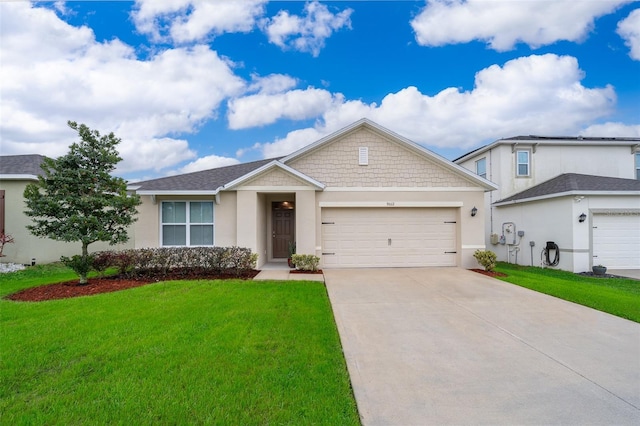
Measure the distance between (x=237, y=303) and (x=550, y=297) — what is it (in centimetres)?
725

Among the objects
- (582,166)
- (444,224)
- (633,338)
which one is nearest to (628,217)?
(582,166)

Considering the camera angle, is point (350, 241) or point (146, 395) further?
point (350, 241)

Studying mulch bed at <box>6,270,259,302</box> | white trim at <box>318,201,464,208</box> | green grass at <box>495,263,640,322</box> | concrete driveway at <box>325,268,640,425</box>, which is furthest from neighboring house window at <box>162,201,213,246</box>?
green grass at <box>495,263,640,322</box>

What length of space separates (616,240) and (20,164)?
24.4m

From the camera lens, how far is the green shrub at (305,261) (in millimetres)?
10758

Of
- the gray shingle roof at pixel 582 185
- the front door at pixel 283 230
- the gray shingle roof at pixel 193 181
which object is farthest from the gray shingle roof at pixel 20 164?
the gray shingle roof at pixel 582 185

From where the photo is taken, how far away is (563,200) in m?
12.7

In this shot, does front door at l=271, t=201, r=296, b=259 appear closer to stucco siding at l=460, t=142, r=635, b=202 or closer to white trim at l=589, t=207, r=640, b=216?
stucco siding at l=460, t=142, r=635, b=202

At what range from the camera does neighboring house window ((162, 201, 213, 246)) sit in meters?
11.6

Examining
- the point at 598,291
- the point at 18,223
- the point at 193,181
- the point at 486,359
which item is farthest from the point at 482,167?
the point at 18,223

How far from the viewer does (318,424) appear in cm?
274

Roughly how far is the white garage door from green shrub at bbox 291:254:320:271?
10659 millimetres

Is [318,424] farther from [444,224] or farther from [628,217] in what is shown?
[628,217]

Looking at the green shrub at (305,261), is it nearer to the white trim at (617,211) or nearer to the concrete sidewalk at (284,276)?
the concrete sidewalk at (284,276)
